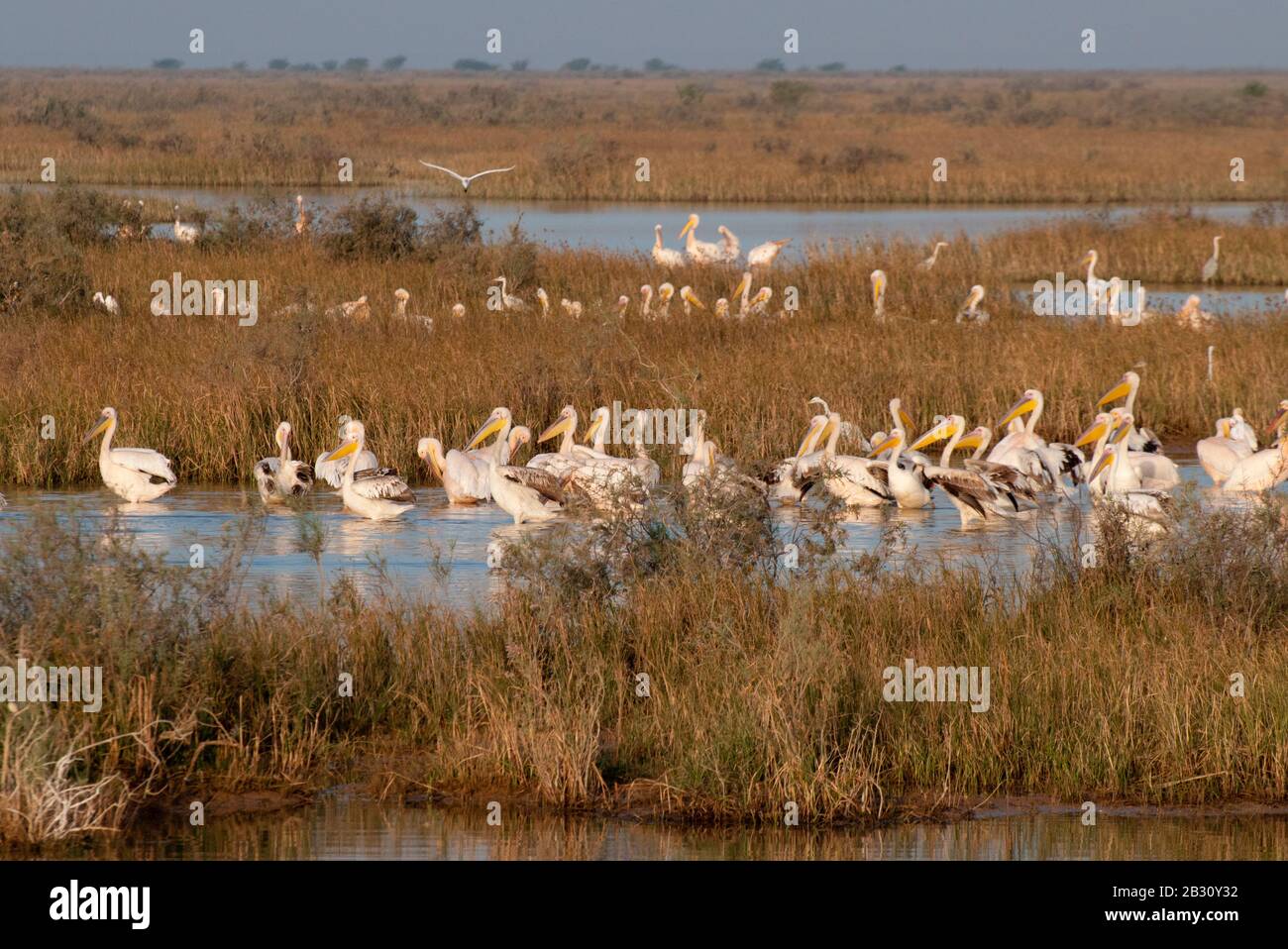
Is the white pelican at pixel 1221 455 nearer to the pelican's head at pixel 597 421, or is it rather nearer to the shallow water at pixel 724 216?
the pelican's head at pixel 597 421

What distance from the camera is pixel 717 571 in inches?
313

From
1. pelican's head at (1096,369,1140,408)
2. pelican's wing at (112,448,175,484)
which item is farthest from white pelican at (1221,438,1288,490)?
pelican's wing at (112,448,175,484)

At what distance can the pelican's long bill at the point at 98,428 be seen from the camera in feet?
40.2

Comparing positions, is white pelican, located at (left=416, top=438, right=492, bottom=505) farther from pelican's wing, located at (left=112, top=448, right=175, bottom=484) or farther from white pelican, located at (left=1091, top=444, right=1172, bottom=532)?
white pelican, located at (left=1091, top=444, right=1172, bottom=532)

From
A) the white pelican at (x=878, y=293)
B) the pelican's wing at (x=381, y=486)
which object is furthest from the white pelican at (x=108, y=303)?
the white pelican at (x=878, y=293)

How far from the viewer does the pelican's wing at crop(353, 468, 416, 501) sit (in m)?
11.3

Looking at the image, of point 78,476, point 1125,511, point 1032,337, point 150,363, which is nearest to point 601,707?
point 1125,511

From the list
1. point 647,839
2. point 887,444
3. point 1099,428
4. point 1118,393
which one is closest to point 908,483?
point 887,444

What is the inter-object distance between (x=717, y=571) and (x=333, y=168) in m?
35.5

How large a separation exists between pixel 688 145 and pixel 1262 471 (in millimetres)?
47283

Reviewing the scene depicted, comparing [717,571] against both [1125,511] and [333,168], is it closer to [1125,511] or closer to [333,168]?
[1125,511]

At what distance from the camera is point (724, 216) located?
36.3 m

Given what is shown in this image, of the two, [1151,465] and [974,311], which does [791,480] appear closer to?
[1151,465]

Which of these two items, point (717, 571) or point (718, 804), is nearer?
point (718, 804)
